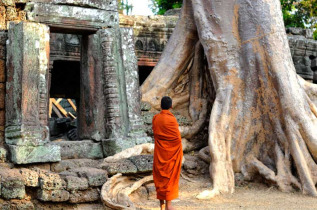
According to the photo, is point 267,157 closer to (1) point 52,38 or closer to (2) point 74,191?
(2) point 74,191

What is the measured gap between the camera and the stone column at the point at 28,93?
5.33m

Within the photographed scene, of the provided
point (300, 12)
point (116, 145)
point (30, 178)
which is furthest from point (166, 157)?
point (300, 12)

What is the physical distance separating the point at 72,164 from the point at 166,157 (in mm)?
1502

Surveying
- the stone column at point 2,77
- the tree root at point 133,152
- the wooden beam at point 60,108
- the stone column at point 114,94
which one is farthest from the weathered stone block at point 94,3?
the wooden beam at point 60,108

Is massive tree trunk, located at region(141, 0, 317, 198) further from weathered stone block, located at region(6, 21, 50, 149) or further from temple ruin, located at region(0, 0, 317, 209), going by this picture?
weathered stone block, located at region(6, 21, 50, 149)

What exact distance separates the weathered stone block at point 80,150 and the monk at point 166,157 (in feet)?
5.64

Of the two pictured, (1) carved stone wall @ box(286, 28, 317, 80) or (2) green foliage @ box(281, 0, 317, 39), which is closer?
(1) carved stone wall @ box(286, 28, 317, 80)

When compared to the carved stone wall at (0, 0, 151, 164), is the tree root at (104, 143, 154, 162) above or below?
below

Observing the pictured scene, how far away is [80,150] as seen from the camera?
6.03m

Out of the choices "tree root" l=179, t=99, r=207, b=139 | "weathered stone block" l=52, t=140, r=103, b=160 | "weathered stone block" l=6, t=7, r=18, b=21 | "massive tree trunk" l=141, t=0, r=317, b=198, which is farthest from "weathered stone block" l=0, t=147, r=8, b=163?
"tree root" l=179, t=99, r=207, b=139

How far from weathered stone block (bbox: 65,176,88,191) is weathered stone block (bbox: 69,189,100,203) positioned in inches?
2.0

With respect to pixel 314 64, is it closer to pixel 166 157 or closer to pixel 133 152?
pixel 133 152

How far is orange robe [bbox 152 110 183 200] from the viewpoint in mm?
4430

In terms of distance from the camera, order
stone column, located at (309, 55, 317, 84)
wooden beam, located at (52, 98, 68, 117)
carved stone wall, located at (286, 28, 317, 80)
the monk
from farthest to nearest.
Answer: wooden beam, located at (52, 98, 68, 117) < stone column, located at (309, 55, 317, 84) < carved stone wall, located at (286, 28, 317, 80) < the monk
